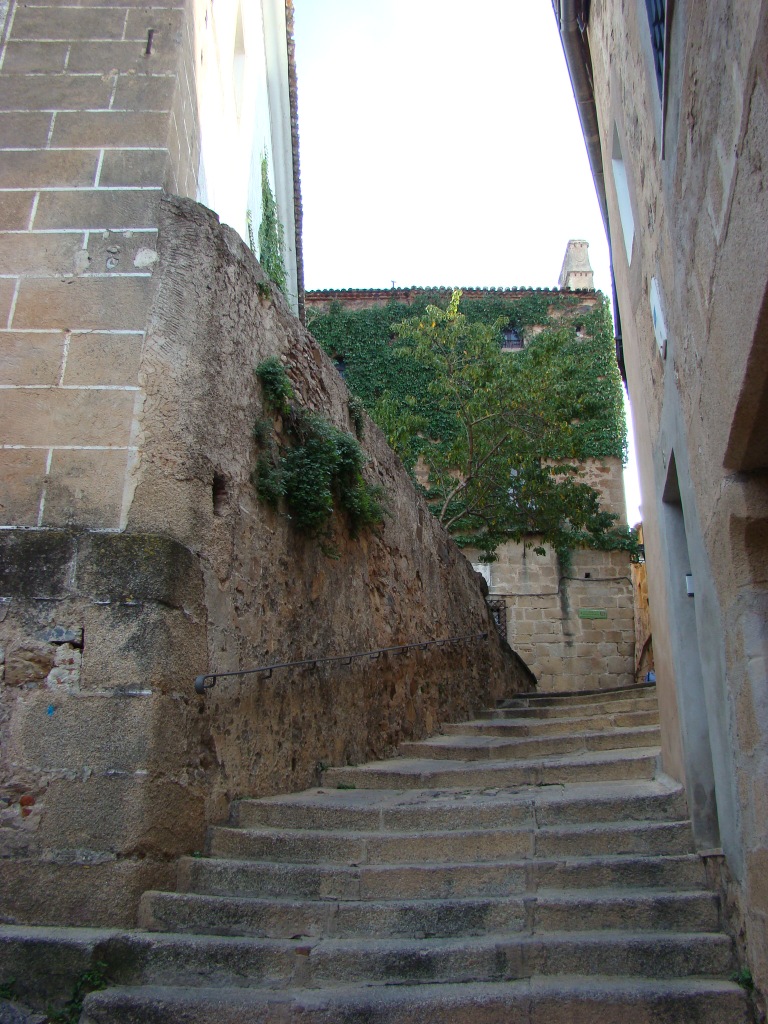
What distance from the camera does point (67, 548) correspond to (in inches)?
143

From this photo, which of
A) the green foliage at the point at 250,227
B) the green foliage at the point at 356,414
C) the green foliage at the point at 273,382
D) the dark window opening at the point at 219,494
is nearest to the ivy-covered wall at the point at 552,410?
the green foliage at the point at 250,227

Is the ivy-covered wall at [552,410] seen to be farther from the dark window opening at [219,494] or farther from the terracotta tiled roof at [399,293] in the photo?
the dark window opening at [219,494]

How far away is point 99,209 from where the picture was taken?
445 centimetres

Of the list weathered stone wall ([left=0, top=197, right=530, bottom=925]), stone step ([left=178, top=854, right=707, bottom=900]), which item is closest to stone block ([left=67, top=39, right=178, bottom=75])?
weathered stone wall ([left=0, top=197, right=530, bottom=925])

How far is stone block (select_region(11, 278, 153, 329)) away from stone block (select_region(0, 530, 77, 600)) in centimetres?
122

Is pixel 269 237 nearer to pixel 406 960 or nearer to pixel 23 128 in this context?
pixel 23 128

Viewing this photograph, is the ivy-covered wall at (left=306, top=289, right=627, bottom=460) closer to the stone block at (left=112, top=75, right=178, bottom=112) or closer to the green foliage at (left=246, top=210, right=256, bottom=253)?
the green foliage at (left=246, top=210, right=256, bottom=253)

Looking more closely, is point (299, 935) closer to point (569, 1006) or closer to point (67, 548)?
point (569, 1006)

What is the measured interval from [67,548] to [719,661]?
2905 mm

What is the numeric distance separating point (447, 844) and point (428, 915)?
50 centimetres

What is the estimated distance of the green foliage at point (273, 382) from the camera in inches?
194

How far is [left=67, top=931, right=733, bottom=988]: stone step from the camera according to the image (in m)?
3.00

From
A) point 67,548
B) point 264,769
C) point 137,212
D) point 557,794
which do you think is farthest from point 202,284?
point 557,794

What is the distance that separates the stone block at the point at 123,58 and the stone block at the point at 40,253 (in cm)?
118
